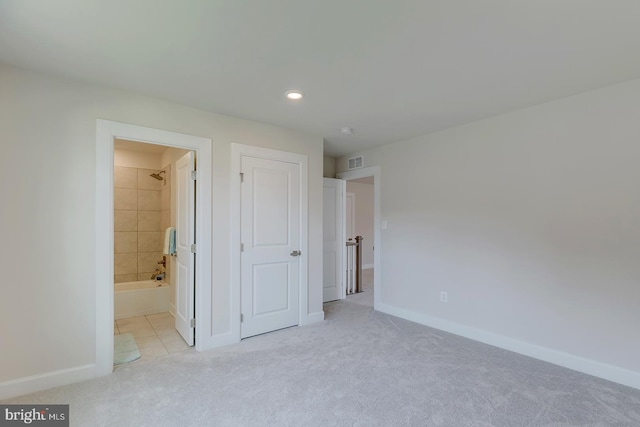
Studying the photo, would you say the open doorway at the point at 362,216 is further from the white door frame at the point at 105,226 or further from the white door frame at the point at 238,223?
the white door frame at the point at 105,226

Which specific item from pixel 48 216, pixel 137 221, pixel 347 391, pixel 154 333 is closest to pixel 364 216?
pixel 137 221

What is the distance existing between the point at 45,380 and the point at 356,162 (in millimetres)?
4340

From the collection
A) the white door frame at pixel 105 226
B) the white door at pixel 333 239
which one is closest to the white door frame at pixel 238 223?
the white door frame at pixel 105 226

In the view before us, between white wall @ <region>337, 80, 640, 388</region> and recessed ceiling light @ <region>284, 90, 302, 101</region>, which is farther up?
recessed ceiling light @ <region>284, 90, 302, 101</region>

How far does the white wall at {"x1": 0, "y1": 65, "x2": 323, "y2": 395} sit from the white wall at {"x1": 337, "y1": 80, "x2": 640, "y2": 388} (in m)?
3.41

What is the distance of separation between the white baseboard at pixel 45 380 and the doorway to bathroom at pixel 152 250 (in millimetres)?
347

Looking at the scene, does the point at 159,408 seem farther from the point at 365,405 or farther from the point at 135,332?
the point at 135,332

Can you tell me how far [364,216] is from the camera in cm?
880

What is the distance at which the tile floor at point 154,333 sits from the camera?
121 inches

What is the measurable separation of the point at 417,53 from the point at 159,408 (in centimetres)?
303

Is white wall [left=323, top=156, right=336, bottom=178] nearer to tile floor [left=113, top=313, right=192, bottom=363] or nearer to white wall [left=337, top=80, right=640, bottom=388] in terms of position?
white wall [left=337, top=80, right=640, bottom=388]

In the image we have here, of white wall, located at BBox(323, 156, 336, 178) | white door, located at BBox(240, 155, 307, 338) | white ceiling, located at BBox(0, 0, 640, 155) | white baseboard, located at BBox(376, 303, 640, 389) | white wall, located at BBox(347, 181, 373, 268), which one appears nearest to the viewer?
white ceiling, located at BBox(0, 0, 640, 155)

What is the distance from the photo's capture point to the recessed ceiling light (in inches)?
106

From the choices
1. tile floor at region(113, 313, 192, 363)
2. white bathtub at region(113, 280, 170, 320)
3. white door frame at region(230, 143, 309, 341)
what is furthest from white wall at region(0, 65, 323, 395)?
white bathtub at region(113, 280, 170, 320)
